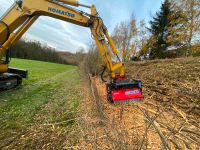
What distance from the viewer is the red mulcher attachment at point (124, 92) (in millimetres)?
6449

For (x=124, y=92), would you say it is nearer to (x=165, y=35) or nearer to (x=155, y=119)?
(x=155, y=119)

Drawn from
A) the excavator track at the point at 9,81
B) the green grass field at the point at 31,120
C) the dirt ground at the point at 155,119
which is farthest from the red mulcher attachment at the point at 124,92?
the excavator track at the point at 9,81

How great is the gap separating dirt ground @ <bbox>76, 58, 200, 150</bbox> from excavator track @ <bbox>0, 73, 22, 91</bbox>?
3787 millimetres

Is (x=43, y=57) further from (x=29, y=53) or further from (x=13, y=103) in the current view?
(x=13, y=103)

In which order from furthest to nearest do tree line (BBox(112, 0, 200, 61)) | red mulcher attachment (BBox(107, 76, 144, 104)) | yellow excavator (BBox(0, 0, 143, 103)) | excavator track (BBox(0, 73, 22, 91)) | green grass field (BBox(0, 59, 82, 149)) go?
tree line (BBox(112, 0, 200, 61))
excavator track (BBox(0, 73, 22, 91))
yellow excavator (BBox(0, 0, 143, 103))
red mulcher attachment (BBox(107, 76, 144, 104))
green grass field (BBox(0, 59, 82, 149))

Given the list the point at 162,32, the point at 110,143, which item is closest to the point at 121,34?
the point at 162,32

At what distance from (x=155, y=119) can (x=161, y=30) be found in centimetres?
2168

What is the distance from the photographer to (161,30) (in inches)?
970

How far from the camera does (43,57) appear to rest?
63.8m

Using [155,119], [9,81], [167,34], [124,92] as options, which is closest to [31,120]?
[124,92]

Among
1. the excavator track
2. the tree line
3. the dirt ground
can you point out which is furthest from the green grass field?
the tree line

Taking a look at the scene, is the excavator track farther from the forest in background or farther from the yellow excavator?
the forest in background

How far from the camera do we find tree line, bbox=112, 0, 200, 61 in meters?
18.2

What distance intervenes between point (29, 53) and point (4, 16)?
52237 millimetres
